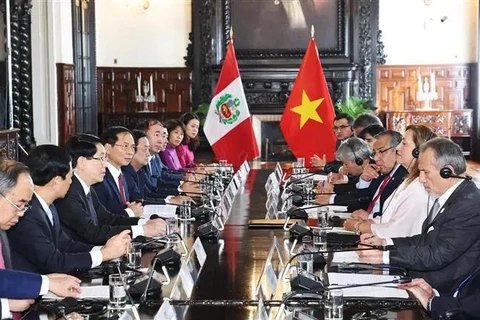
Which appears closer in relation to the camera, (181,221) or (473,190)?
(473,190)

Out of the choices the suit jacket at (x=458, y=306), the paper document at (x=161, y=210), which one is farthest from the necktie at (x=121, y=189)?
the suit jacket at (x=458, y=306)

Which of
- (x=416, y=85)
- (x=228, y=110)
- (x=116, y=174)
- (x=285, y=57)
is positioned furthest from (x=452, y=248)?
(x=416, y=85)

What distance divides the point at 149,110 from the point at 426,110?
13.7ft

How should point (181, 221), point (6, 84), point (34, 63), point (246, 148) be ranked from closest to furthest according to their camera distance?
point (181, 221)
point (246, 148)
point (6, 84)
point (34, 63)

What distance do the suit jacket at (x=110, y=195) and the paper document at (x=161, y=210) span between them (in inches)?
5.1

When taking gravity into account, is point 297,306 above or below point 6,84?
below

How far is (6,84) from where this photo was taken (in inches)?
408

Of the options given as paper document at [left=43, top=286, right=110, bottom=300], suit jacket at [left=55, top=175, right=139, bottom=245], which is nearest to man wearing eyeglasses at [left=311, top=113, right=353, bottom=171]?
suit jacket at [left=55, top=175, right=139, bottom=245]

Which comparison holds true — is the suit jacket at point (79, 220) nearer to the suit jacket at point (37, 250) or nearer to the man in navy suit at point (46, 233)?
the man in navy suit at point (46, 233)

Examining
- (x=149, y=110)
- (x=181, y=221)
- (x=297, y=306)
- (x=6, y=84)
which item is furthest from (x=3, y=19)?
(x=297, y=306)

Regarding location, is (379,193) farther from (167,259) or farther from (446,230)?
(167,259)

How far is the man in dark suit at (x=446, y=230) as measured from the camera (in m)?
3.31

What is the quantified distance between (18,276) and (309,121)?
5200mm

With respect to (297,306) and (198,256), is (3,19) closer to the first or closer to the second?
(198,256)
